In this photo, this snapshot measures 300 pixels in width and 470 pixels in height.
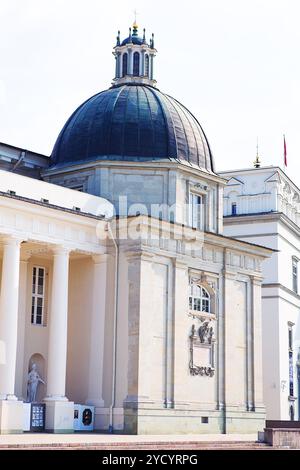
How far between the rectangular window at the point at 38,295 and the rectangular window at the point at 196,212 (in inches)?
341

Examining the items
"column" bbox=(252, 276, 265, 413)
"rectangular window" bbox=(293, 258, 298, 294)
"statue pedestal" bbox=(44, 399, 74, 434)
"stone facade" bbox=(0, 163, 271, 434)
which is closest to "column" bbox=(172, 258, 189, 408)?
"stone facade" bbox=(0, 163, 271, 434)

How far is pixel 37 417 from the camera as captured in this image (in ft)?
126

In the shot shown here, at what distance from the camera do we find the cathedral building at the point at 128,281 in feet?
129

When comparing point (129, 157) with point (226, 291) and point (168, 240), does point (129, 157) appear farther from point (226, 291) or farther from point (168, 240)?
point (226, 291)

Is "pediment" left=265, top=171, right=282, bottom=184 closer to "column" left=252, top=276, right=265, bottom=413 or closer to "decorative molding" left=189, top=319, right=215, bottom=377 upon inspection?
"column" left=252, top=276, right=265, bottom=413

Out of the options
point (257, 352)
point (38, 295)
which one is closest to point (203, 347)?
point (257, 352)

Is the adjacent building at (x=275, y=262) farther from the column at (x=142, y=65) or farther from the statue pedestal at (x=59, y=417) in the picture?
the statue pedestal at (x=59, y=417)

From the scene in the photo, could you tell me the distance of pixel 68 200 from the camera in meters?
41.3

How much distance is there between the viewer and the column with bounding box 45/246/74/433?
127 feet

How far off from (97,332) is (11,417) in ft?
22.0

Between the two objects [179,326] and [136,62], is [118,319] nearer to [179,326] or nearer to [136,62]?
[179,326]

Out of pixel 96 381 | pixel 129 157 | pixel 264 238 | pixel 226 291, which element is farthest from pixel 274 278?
pixel 96 381

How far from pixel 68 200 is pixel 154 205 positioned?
5542 mm

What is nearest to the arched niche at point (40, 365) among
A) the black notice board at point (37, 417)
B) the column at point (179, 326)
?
the black notice board at point (37, 417)
